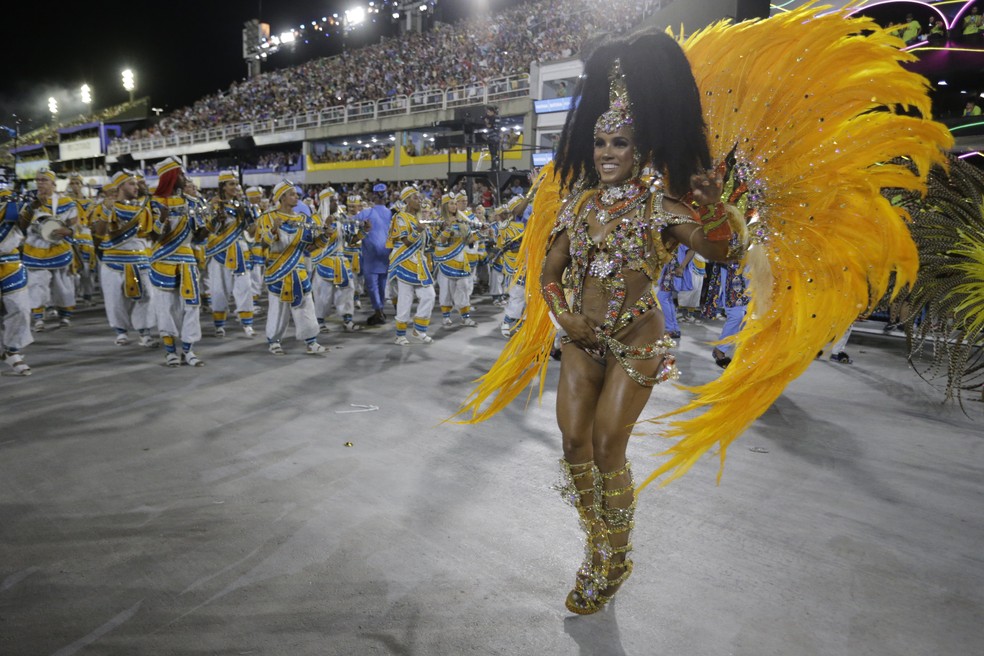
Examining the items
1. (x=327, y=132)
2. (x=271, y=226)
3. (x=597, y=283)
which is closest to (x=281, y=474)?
(x=597, y=283)

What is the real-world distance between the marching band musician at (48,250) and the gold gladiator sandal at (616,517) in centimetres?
A: 618

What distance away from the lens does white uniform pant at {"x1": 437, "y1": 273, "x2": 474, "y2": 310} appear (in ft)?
30.1

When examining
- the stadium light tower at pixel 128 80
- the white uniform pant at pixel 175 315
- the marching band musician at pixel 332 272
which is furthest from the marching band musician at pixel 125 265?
the stadium light tower at pixel 128 80

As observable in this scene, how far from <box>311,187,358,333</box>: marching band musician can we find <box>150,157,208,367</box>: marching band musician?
194cm

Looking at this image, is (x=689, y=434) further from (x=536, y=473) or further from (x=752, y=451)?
(x=752, y=451)

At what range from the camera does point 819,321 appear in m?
2.12

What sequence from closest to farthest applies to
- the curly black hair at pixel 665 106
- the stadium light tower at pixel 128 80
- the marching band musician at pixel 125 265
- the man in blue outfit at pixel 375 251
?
the curly black hair at pixel 665 106 < the marching band musician at pixel 125 265 < the man in blue outfit at pixel 375 251 < the stadium light tower at pixel 128 80

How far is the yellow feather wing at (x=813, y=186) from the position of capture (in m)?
2.07

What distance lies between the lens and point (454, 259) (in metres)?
9.02

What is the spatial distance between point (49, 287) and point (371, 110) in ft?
79.1

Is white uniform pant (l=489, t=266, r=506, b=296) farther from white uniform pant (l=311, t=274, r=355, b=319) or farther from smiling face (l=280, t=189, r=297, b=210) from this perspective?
smiling face (l=280, t=189, r=297, b=210)

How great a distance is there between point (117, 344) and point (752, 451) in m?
7.29

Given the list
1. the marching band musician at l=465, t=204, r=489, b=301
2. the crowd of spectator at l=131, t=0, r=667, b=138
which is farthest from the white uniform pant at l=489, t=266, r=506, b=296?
the crowd of spectator at l=131, t=0, r=667, b=138

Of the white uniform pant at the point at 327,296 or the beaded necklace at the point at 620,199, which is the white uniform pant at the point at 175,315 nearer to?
the white uniform pant at the point at 327,296
